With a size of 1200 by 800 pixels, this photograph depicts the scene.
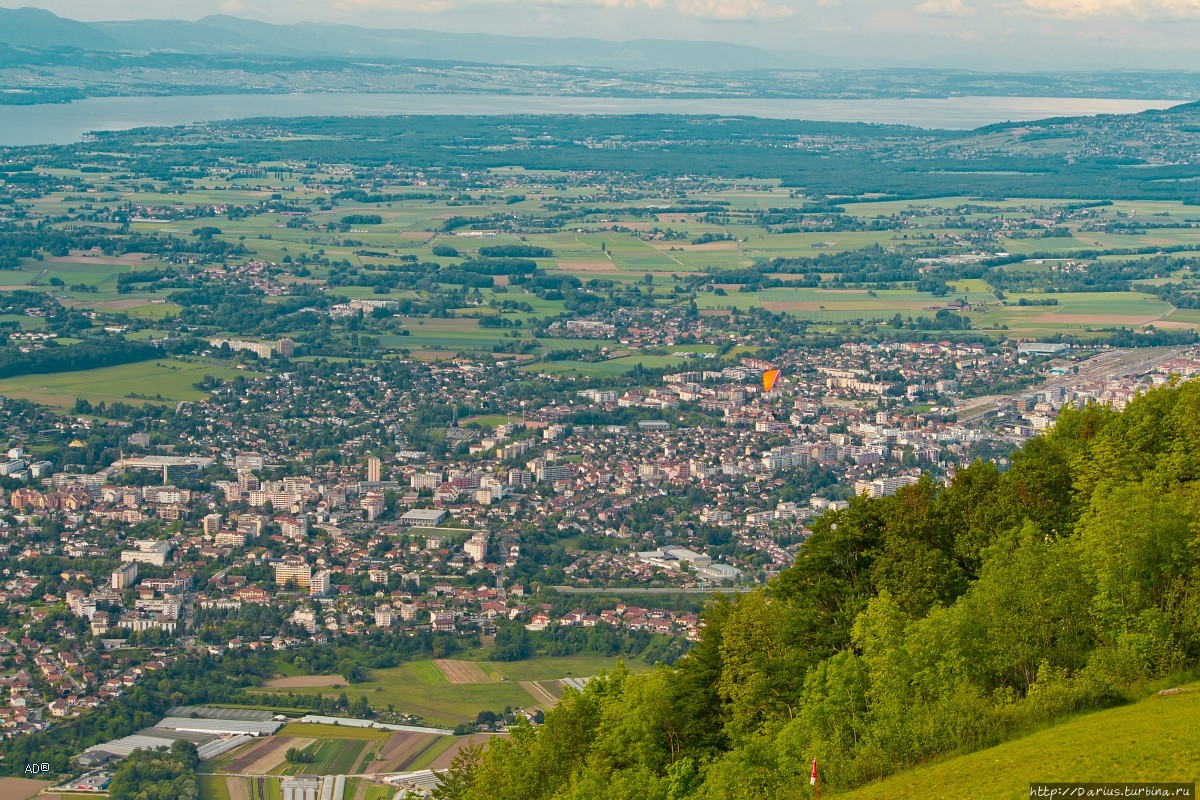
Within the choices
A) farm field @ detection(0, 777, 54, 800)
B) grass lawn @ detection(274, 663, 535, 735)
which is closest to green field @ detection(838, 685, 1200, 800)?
grass lawn @ detection(274, 663, 535, 735)

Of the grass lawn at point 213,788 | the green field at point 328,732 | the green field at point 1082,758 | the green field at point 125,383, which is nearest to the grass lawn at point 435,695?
the green field at point 328,732

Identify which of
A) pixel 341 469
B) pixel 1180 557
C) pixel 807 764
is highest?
pixel 1180 557

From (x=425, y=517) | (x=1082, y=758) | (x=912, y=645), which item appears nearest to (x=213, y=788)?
(x=912, y=645)

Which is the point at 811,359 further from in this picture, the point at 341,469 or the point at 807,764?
the point at 807,764

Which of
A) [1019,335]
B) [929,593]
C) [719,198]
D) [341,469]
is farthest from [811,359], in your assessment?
[719,198]

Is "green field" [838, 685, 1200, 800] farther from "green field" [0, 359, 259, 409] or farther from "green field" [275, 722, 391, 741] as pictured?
"green field" [0, 359, 259, 409]

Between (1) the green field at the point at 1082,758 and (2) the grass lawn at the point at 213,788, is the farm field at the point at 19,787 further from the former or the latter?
(1) the green field at the point at 1082,758
